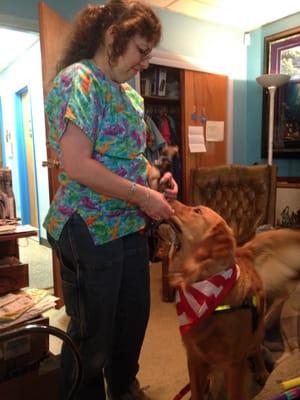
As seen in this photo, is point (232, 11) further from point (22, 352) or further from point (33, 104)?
point (22, 352)

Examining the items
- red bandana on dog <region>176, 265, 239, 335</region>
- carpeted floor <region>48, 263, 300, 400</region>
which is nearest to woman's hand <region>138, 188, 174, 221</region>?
red bandana on dog <region>176, 265, 239, 335</region>

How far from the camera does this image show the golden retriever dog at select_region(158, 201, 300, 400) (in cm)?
110

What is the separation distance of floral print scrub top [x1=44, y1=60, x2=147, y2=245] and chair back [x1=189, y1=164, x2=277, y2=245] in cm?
136

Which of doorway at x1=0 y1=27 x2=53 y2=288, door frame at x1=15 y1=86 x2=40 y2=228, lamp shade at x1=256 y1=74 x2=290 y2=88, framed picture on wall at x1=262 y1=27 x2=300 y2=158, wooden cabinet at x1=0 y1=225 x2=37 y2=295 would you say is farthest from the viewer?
door frame at x1=15 y1=86 x2=40 y2=228

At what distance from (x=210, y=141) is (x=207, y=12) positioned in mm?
1209

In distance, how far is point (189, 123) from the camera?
3.57 m

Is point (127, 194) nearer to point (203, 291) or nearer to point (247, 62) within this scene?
point (203, 291)

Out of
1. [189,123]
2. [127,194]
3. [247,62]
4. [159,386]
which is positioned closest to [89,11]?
[127,194]

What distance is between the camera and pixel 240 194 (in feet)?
7.92

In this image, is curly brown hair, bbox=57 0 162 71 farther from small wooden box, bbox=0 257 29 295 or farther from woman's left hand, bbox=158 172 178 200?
small wooden box, bbox=0 257 29 295

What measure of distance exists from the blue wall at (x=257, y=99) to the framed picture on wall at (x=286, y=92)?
0.27 feet

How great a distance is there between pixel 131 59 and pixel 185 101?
2645mm

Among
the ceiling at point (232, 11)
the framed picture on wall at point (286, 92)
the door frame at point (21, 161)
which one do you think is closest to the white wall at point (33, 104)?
the door frame at point (21, 161)

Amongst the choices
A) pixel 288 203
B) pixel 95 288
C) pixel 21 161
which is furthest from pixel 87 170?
pixel 21 161
